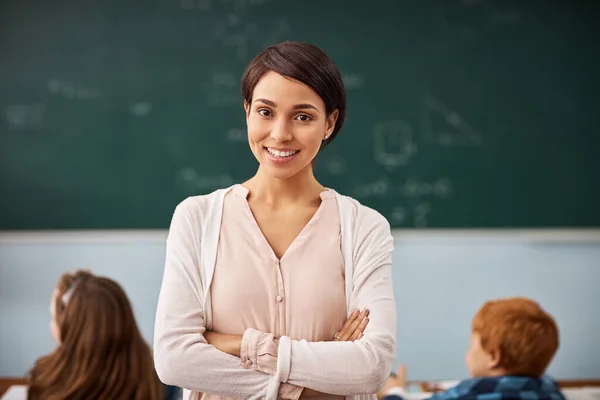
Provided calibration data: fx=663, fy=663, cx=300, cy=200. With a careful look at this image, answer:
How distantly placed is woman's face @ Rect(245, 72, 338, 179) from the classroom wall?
3.04 meters

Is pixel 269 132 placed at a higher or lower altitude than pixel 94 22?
lower

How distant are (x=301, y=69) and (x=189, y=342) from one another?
466 millimetres

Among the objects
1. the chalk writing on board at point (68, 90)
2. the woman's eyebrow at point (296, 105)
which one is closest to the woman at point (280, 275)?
the woman's eyebrow at point (296, 105)

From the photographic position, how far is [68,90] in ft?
12.9

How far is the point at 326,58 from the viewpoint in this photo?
104cm

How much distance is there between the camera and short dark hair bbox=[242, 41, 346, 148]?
3.34 ft

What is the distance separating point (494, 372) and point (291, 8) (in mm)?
2485

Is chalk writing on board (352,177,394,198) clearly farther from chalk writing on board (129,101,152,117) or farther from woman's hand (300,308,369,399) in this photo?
woman's hand (300,308,369,399)

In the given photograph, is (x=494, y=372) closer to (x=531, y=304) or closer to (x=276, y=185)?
(x=531, y=304)

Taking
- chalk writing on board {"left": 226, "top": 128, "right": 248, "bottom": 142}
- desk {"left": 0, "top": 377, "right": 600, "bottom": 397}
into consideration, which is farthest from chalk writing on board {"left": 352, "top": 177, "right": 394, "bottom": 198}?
desk {"left": 0, "top": 377, "right": 600, "bottom": 397}

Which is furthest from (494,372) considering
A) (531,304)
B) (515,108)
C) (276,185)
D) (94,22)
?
(94,22)

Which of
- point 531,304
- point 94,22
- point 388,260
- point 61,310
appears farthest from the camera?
point 94,22

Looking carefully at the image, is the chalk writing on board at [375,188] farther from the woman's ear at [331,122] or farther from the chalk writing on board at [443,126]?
the woman's ear at [331,122]

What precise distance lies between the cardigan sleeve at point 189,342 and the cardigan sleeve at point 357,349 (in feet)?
0.12
